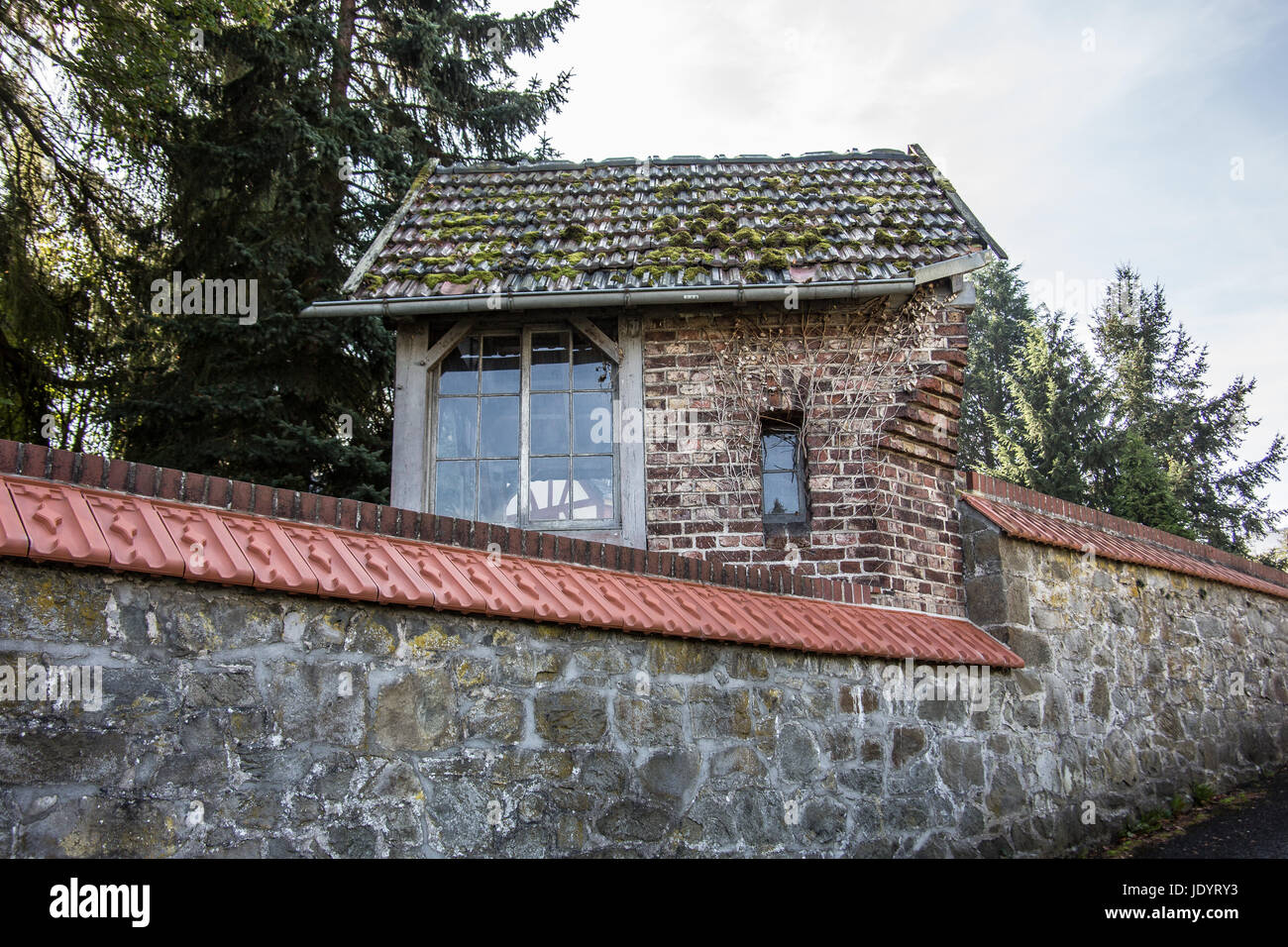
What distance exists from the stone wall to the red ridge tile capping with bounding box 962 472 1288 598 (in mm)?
454

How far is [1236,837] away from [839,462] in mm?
3899

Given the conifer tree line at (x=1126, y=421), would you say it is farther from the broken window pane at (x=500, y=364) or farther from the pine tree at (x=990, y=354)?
the broken window pane at (x=500, y=364)

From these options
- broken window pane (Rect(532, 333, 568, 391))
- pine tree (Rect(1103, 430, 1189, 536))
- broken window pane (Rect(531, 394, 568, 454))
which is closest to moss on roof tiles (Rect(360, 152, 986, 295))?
broken window pane (Rect(532, 333, 568, 391))

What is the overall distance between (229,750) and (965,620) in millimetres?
5329

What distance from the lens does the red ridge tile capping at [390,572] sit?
3117mm

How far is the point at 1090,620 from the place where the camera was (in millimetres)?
7461

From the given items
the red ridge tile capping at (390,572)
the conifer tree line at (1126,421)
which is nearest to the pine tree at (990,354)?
the conifer tree line at (1126,421)

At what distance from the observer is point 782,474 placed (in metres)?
7.27

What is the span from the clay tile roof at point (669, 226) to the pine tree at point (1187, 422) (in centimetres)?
1594

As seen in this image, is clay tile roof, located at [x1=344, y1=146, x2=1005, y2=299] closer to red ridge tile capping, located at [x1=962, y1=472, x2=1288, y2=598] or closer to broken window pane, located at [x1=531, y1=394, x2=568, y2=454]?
broken window pane, located at [x1=531, y1=394, x2=568, y2=454]

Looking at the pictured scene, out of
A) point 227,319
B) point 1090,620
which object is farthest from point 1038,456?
point 227,319
